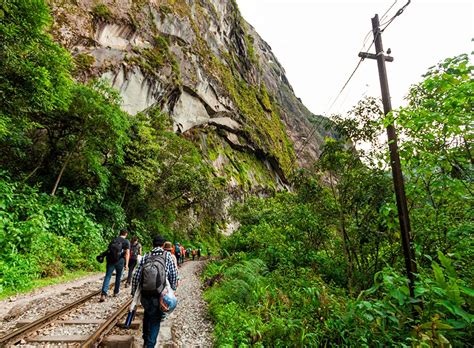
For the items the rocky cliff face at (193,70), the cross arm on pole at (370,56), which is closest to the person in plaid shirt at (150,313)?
the cross arm on pole at (370,56)

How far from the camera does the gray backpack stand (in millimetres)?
3736

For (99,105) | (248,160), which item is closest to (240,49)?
(248,160)

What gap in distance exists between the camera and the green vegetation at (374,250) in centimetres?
365

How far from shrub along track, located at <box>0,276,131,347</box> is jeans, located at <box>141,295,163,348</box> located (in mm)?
1047

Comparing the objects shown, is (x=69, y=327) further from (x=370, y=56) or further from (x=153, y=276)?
(x=370, y=56)

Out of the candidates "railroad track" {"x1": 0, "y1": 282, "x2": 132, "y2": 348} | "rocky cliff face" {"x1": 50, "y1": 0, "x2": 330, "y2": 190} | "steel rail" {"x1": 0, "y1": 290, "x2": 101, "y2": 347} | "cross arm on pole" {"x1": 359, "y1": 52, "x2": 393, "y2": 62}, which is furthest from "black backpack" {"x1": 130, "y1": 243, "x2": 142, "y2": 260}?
"cross arm on pole" {"x1": 359, "y1": 52, "x2": 393, "y2": 62}

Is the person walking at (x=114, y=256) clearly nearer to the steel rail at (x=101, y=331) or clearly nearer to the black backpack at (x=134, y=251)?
the black backpack at (x=134, y=251)

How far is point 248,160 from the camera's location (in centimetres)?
4366

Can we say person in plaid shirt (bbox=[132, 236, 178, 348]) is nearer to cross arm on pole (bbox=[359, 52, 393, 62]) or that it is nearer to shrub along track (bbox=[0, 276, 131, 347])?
shrub along track (bbox=[0, 276, 131, 347])

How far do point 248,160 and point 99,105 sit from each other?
3098cm

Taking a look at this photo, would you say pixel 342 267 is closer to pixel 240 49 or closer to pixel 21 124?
pixel 21 124

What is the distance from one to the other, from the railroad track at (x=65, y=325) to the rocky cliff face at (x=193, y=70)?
9042 millimetres

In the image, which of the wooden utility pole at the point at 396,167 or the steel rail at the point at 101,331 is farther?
the wooden utility pole at the point at 396,167

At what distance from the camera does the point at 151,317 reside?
3.94 m
